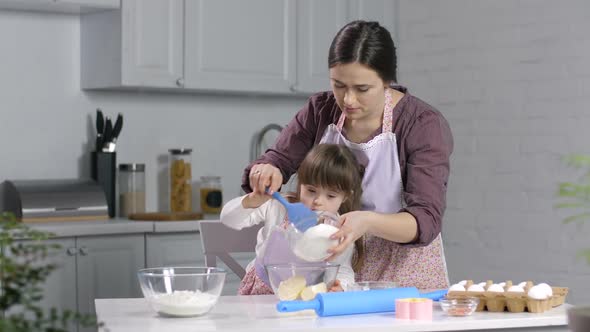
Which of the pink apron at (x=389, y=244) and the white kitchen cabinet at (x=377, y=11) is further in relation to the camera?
the white kitchen cabinet at (x=377, y=11)

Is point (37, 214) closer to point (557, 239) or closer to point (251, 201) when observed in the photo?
point (251, 201)

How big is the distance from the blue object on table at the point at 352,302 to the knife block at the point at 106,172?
249 cm

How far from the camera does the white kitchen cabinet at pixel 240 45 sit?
449 centimetres

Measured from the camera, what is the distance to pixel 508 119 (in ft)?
14.6

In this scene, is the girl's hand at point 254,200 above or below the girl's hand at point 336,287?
above

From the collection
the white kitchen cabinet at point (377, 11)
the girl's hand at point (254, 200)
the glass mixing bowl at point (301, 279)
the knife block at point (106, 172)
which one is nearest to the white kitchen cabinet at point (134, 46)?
the knife block at point (106, 172)

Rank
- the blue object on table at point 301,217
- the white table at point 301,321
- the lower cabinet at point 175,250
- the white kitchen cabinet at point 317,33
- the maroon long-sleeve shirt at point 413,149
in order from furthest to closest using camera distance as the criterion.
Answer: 1. the white kitchen cabinet at point 317,33
2. the lower cabinet at point 175,250
3. the maroon long-sleeve shirt at point 413,149
4. the blue object on table at point 301,217
5. the white table at point 301,321

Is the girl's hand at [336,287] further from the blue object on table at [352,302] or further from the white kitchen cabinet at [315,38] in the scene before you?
the white kitchen cabinet at [315,38]

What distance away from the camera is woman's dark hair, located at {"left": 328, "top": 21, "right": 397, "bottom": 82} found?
2.54 metres

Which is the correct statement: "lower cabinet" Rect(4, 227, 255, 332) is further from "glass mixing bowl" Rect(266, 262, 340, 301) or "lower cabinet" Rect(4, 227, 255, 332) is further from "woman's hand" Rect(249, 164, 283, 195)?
"glass mixing bowl" Rect(266, 262, 340, 301)

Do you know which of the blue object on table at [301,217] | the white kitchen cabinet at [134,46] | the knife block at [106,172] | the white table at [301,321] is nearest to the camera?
the white table at [301,321]

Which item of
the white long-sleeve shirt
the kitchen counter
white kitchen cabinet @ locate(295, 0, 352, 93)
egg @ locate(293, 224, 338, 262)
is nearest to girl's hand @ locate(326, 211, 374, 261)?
egg @ locate(293, 224, 338, 262)

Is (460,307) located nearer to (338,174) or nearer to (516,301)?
(516,301)

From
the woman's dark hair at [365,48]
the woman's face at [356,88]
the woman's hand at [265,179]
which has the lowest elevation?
the woman's hand at [265,179]
